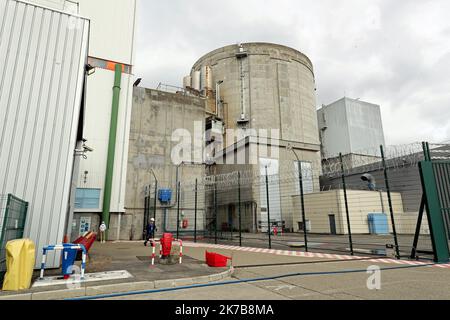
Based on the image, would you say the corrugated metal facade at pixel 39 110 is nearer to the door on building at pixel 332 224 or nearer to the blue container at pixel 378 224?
the door on building at pixel 332 224

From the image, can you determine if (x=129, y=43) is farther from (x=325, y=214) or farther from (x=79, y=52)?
(x=325, y=214)

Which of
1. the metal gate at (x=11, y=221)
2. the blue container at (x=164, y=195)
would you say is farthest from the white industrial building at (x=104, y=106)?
the metal gate at (x=11, y=221)

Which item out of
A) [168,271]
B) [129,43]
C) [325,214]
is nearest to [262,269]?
[168,271]

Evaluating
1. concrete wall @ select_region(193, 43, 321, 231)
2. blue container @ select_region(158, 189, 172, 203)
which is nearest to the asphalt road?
blue container @ select_region(158, 189, 172, 203)

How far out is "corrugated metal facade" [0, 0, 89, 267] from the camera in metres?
7.07

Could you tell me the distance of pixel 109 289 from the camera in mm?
5309

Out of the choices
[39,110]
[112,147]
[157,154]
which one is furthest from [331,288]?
[157,154]

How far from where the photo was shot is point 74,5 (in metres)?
10.2

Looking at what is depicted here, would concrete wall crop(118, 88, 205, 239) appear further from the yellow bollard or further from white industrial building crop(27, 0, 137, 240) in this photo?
the yellow bollard

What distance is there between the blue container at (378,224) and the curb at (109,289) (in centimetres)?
2492

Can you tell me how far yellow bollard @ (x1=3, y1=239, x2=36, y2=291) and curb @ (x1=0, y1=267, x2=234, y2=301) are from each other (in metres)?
0.49

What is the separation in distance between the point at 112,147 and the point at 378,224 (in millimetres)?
25601

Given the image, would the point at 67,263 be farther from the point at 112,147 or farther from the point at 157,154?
the point at 157,154

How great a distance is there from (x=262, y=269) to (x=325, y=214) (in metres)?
22.1
